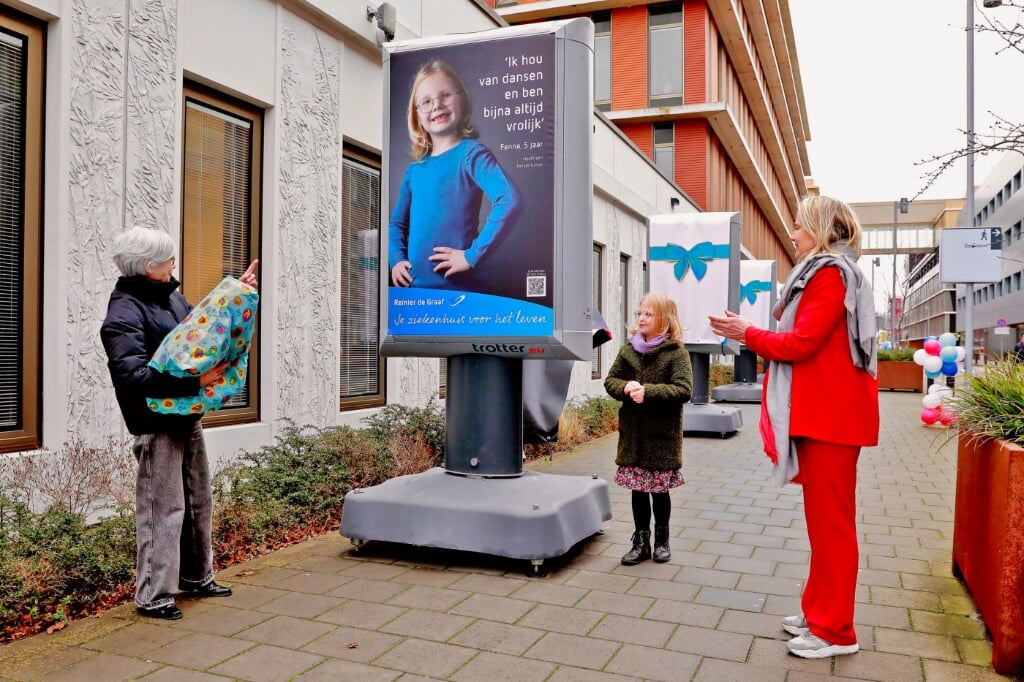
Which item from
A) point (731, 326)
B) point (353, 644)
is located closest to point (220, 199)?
point (353, 644)

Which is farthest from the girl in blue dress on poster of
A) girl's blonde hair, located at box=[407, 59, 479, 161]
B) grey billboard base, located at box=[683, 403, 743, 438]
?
grey billboard base, located at box=[683, 403, 743, 438]

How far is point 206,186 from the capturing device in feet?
22.9

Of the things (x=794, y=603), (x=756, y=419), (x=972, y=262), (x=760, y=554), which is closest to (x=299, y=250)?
(x=760, y=554)

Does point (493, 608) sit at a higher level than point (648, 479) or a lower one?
lower

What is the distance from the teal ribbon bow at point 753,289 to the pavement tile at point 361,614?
15031mm

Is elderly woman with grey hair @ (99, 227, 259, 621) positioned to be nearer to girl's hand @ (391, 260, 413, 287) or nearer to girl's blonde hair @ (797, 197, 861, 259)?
girl's hand @ (391, 260, 413, 287)

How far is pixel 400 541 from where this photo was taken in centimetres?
528

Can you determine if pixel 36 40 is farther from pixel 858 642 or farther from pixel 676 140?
pixel 676 140

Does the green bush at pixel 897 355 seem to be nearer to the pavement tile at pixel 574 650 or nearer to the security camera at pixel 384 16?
the security camera at pixel 384 16

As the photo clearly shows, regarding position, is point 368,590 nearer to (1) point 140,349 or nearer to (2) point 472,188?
(1) point 140,349

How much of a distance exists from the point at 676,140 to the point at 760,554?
25113 mm

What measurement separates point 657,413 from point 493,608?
1.60 meters

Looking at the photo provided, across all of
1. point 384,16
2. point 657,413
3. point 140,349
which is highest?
point 384,16

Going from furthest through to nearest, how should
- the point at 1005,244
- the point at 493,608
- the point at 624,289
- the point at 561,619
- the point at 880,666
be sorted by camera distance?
the point at 1005,244, the point at 624,289, the point at 493,608, the point at 561,619, the point at 880,666
